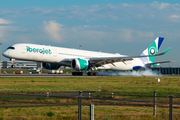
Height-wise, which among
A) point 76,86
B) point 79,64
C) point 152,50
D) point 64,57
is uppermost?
point 152,50

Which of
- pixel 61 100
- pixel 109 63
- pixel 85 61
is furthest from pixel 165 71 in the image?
pixel 61 100

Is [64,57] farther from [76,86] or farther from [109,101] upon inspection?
[109,101]

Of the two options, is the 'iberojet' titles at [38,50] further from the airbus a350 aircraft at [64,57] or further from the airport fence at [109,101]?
the airport fence at [109,101]

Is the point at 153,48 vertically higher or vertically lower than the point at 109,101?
higher

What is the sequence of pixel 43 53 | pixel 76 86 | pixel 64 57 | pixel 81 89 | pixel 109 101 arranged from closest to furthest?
pixel 109 101 < pixel 81 89 < pixel 76 86 < pixel 43 53 < pixel 64 57

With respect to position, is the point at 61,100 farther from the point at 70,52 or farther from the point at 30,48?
the point at 70,52

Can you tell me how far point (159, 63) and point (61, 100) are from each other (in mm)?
48370

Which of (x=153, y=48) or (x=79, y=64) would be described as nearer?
(x=79, y=64)

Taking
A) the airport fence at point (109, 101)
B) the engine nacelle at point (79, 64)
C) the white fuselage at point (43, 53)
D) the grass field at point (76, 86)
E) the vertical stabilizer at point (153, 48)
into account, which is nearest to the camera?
the airport fence at point (109, 101)

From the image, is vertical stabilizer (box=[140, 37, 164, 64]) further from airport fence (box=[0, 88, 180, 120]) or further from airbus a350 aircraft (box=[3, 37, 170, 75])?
airport fence (box=[0, 88, 180, 120])

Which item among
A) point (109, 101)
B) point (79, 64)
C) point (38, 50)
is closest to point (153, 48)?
point (79, 64)

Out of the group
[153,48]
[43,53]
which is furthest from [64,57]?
[153,48]

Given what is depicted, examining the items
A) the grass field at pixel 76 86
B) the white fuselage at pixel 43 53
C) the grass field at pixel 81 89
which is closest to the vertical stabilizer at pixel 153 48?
the white fuselage at pixel 43 53

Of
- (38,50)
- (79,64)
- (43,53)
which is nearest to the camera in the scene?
(38,50)
